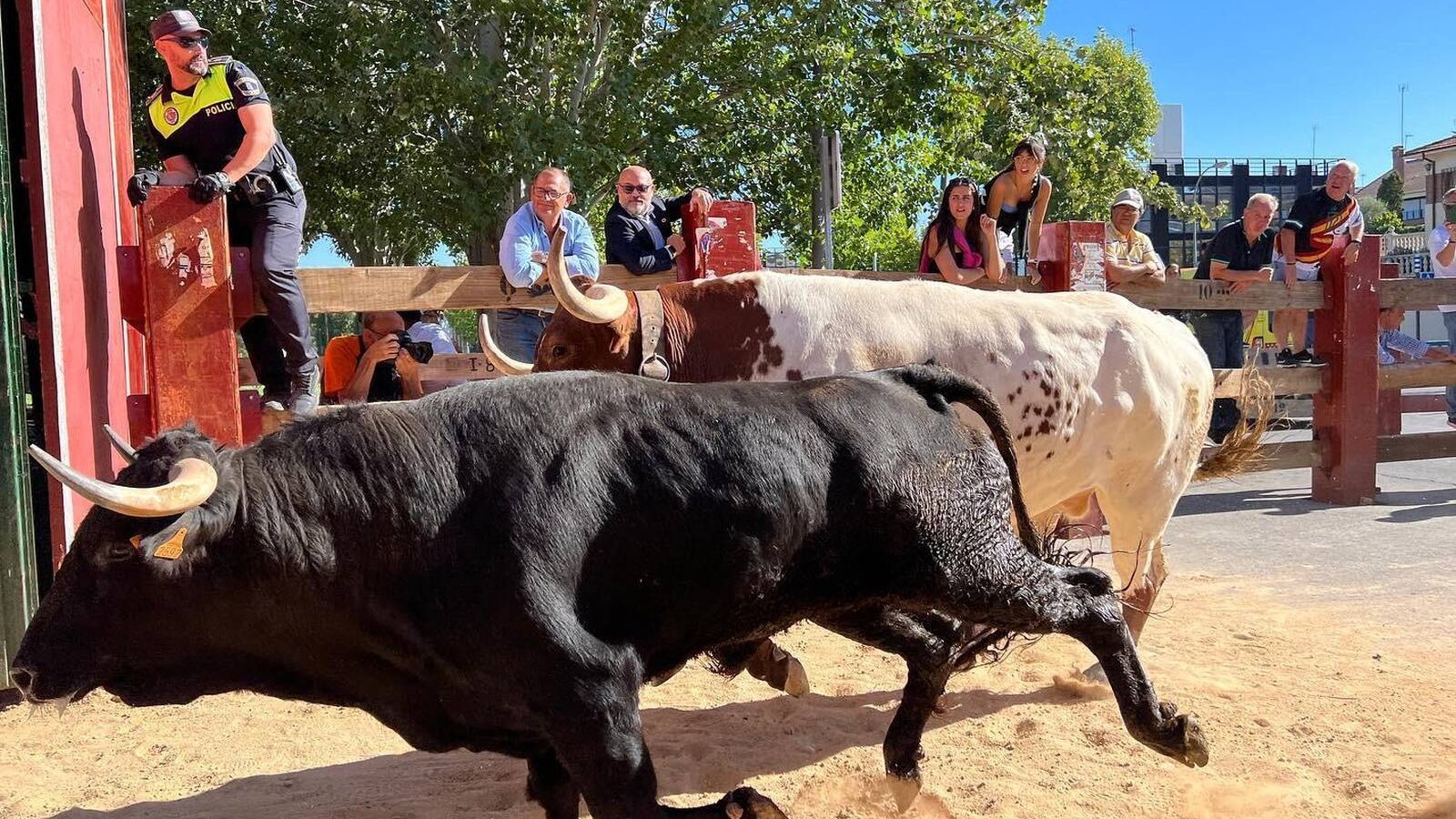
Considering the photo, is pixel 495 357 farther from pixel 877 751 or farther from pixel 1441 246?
pixel 1441 246

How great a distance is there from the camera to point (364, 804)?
3.73 m

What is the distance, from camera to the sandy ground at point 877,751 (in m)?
3.69

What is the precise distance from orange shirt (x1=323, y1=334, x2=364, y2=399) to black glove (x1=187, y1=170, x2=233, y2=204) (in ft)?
6.18

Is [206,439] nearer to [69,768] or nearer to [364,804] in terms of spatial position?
[364,804]

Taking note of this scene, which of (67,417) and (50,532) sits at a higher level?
(67,417)

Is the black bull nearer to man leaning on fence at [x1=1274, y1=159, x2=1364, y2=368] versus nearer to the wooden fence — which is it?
the wooden fence

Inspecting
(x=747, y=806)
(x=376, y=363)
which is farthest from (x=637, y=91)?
(x=747, y=806)

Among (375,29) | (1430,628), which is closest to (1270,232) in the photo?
(1430,628)

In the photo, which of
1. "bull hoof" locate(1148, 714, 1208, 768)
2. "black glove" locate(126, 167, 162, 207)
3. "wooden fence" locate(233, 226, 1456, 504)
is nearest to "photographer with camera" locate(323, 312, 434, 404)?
"black glove" locate(126, 167, 162, 207)

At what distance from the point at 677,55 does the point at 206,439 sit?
1360 cm

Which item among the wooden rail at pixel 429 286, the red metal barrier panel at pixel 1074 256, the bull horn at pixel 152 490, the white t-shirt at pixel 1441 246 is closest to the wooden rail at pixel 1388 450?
the white t-shirt at pixel 1441 246

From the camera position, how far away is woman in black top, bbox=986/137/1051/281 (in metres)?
7.00

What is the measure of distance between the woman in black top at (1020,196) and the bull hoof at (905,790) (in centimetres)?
402

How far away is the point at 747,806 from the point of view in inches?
115
